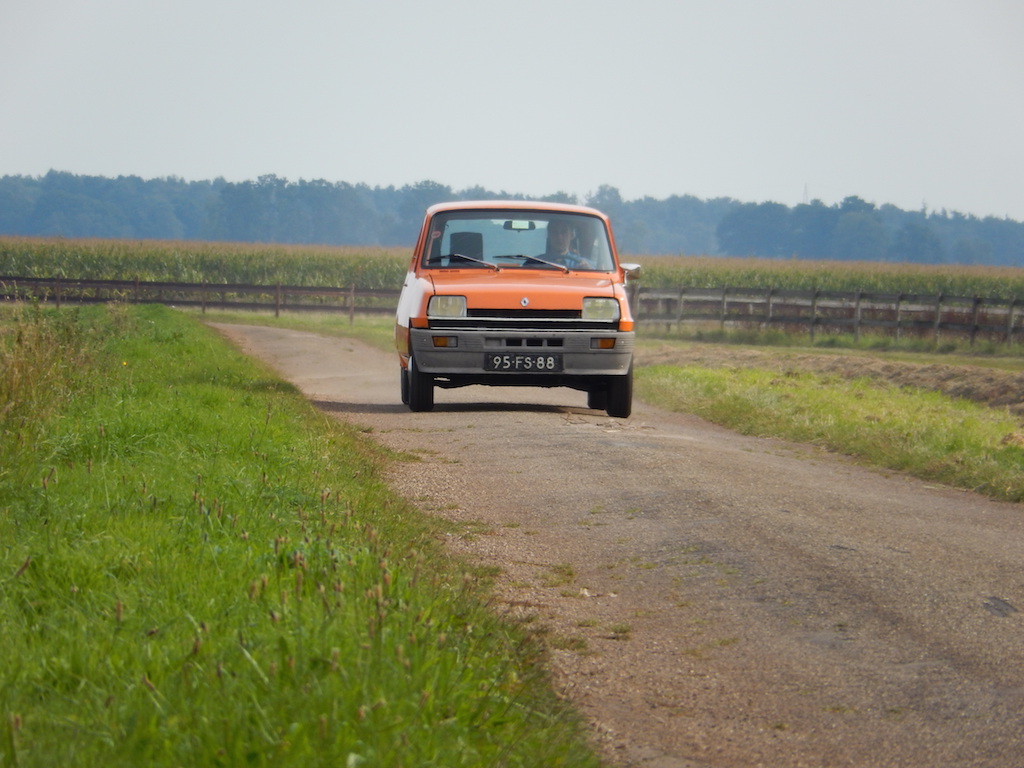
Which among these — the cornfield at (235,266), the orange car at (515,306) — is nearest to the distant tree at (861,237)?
the cornfield at (235,266)

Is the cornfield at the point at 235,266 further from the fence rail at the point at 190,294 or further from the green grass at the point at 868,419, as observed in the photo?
the green grass at the point at 868,419

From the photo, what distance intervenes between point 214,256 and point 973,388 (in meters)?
42.0

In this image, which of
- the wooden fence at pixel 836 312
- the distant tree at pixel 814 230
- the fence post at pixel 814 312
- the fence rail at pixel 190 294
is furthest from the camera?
the distant tree at pixel 814 230

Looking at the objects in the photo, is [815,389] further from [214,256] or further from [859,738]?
[214,256]

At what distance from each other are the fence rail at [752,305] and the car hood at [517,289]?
62.6ft

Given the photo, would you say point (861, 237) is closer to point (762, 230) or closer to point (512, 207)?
point (762, 230)

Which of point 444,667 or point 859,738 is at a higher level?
point 444,667

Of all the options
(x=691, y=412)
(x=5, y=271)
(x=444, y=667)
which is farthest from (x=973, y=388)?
(x=5, y=271)

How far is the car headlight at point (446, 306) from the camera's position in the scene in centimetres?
1191

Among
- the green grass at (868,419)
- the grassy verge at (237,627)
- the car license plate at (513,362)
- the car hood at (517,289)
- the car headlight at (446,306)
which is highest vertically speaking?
the car hood at (517,289)

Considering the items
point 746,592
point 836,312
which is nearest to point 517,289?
point 746,592

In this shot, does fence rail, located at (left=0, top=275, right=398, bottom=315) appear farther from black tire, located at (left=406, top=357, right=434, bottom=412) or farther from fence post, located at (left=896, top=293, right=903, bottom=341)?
black tire, located at (left=406, top=357, right=434, bottom=412)

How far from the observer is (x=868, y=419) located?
13742 mm

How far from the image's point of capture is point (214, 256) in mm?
55906
